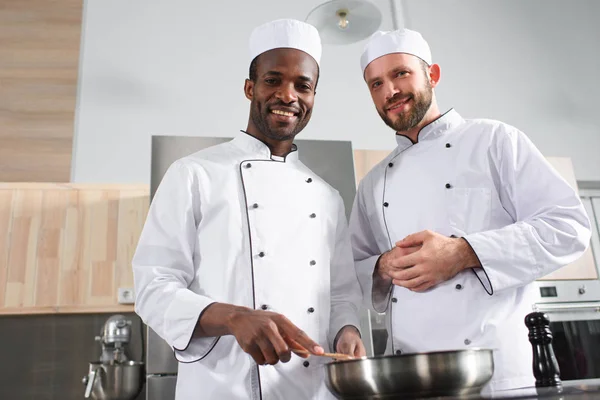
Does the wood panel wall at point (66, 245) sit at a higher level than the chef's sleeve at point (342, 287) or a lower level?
higher

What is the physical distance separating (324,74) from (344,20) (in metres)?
0.93

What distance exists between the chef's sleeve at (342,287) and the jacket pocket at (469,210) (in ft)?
0.89

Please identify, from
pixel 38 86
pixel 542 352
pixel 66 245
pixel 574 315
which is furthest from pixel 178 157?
pixel 574 315

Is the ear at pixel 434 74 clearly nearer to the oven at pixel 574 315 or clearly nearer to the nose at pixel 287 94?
the nose at pixel 287 94

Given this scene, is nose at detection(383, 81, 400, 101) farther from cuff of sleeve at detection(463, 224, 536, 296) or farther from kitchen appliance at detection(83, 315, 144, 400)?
kitchen appliance at detection(83, 315, 144, 400)

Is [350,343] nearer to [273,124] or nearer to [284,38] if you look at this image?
[273,124]

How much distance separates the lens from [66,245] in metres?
2.72

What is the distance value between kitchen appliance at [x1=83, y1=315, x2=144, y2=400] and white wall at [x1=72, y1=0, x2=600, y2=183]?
36.1 inches

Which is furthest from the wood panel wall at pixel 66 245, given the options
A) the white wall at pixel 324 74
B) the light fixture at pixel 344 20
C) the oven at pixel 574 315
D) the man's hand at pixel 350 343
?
the oven at pixel 574 315

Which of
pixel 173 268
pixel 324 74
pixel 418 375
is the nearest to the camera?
pixel 418 375

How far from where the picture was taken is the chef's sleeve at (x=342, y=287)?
132 centimetres

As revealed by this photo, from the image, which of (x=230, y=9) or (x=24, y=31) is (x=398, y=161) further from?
(x=24, y=31)

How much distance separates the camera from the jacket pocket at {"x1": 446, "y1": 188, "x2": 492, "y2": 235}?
1421 mm

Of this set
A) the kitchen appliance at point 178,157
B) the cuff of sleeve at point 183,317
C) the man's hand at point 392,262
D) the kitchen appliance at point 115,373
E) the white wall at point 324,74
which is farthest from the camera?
the white wall at point 324,74
